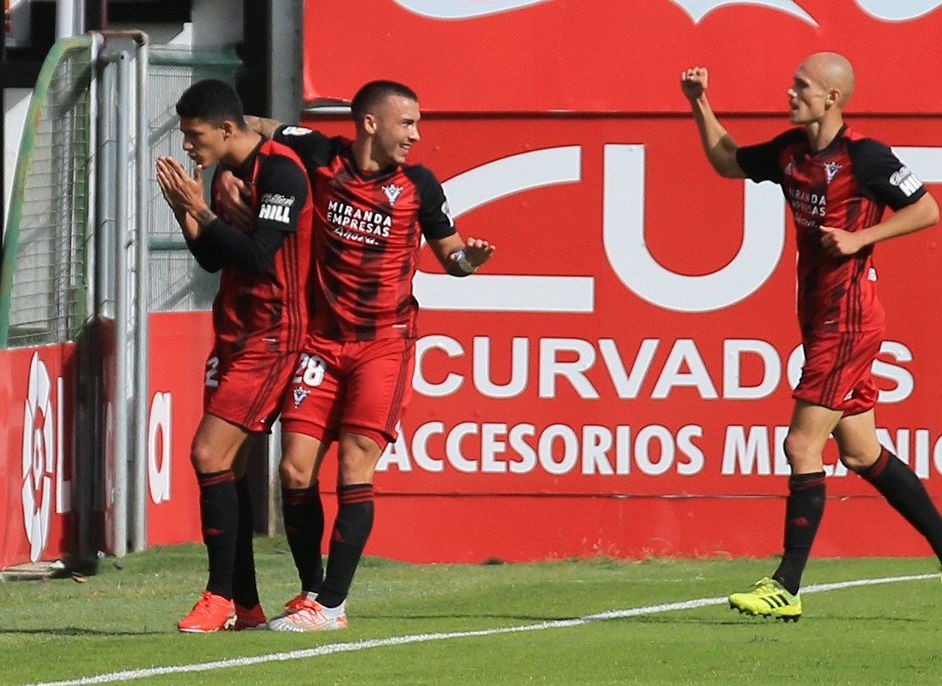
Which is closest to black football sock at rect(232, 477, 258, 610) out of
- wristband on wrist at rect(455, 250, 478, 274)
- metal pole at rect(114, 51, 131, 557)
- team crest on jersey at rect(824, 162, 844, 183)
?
wristband on wrist at rect(455, 250, 478, 274)

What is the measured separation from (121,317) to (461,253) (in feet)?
11.5

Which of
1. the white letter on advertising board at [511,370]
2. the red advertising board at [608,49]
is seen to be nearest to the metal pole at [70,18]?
the red advertising board at [608,49]

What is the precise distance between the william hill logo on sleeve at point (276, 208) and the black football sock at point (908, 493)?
2.41m

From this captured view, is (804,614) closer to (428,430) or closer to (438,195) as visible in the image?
(438,195)

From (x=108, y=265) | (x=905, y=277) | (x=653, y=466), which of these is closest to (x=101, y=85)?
(x=108, y=265)

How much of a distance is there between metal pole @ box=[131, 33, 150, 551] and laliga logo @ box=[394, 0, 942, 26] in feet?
4.67

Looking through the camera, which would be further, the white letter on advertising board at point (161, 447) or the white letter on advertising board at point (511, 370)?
the white letter on advertising board at point (511, 370)

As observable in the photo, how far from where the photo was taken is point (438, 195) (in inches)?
295

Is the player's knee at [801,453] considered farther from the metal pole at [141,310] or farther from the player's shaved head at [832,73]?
the metal pole at [141,310]

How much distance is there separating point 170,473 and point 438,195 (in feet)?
13.0

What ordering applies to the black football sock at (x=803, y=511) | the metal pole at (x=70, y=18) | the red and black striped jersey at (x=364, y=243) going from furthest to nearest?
the metal pole at (x=70, y=18)
the black football sock at (x=803, y=511)
the red and black striped jersey at (x=364, y=243)

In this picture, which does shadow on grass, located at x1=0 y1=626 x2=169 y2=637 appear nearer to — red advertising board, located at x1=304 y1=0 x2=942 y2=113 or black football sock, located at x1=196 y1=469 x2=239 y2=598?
black football sock, located at x1=196 y1=469 x2=239 y2=598

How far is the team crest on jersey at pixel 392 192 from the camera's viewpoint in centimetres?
736

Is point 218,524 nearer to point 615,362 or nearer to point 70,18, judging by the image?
point 615,362
